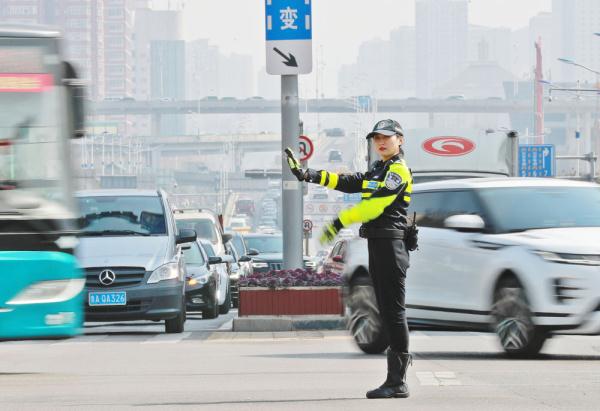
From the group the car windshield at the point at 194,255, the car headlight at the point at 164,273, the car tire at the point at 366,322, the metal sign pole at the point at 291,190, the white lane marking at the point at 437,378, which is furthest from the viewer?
the car windshield at the point at 194,255

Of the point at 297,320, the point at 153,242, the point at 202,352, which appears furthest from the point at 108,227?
the point at 202,352

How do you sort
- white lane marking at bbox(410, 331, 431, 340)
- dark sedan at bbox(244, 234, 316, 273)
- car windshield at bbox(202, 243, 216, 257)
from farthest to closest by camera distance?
dark sedan at bbox(244, 234, 316, 273) → car windshield at bbox(202, 243, 216, 257) → white lane marking at bbox(410, 331, 431, 340)

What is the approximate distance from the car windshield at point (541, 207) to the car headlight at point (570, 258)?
2.65 feet

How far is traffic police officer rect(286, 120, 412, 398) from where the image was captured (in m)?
10.2

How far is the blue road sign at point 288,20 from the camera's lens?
21891 millimetres

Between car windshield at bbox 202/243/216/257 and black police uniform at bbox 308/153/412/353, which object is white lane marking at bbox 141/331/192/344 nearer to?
black police uniform at bbox 308/153/412/353

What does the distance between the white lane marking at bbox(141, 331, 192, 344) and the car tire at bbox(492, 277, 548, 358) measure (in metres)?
4.82

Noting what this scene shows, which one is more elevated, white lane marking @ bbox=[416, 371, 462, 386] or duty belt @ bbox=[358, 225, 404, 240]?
duty belt @ bbox=[358, 225, 404, 240]

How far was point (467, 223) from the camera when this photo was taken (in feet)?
48.1

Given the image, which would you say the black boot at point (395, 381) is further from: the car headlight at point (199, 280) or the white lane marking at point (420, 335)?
the car headlight at point (199, 280)

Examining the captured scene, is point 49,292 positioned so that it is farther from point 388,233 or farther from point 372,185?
point 388,233

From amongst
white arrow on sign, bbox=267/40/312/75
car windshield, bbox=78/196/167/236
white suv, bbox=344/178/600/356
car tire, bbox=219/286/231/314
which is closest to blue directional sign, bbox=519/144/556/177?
car tire, bbox=219/286/231/314

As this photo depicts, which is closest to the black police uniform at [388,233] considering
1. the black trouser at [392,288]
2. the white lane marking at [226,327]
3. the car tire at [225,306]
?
the black trouser at [392,288]

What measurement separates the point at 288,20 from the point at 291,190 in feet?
7.42
